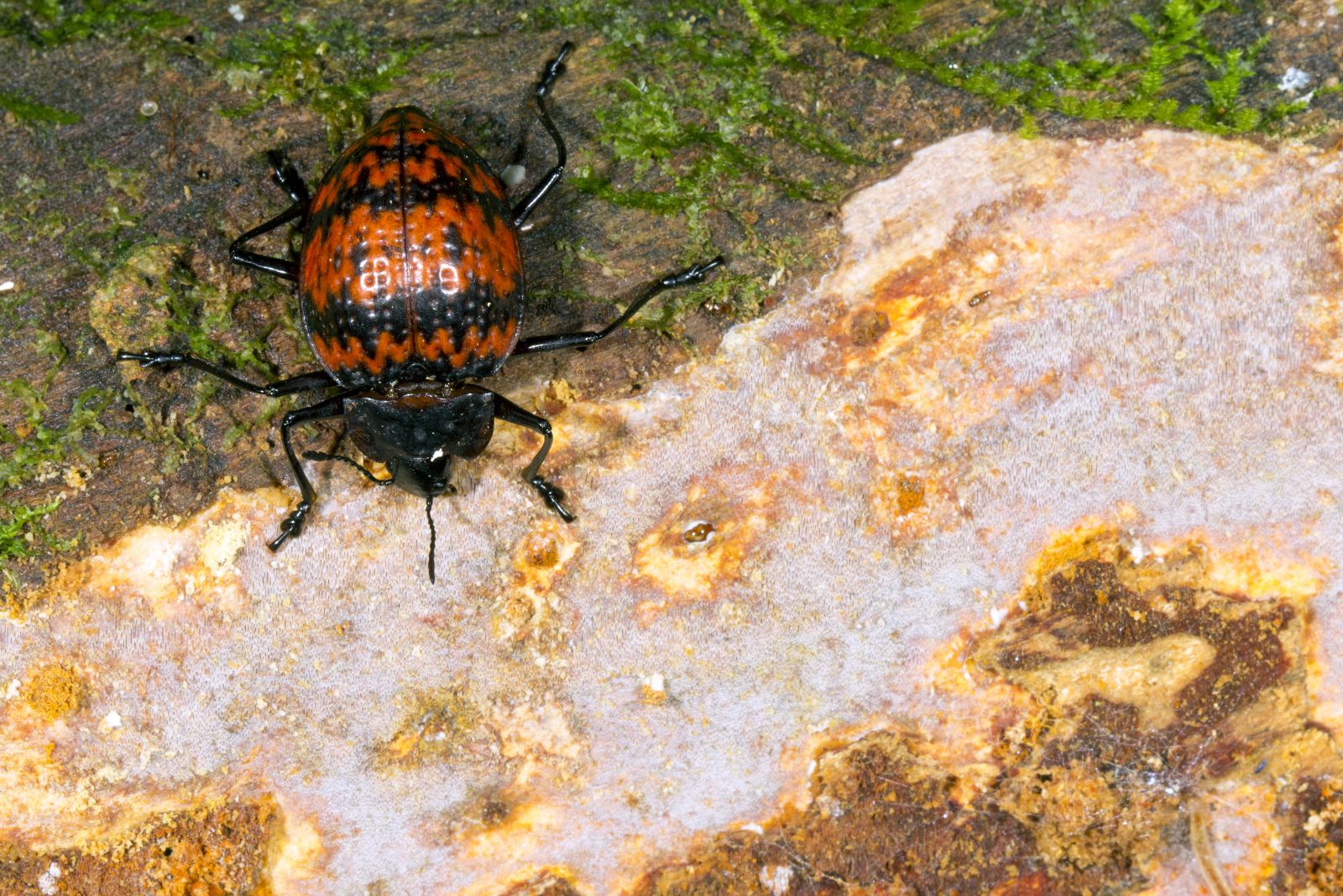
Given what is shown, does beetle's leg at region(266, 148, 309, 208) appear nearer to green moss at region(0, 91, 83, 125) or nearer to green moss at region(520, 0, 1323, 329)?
green moss at region(0, 91, 83, 125)

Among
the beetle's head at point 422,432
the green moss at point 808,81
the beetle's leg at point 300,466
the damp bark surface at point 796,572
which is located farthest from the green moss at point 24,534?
the green moss at point 808,81

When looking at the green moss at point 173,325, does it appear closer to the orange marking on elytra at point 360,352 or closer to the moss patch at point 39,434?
the moss patch at point 39,434

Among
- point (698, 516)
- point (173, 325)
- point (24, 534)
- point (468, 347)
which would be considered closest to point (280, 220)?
point (173, 325)

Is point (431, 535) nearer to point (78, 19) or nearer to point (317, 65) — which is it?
point (317, 65)

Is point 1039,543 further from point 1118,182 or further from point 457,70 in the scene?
point 457,70

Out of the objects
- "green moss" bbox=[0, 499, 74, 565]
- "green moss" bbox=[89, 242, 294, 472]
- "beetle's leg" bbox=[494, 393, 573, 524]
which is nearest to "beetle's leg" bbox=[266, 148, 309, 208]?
"green moss" bbox=[89, 242, 294, 472]
